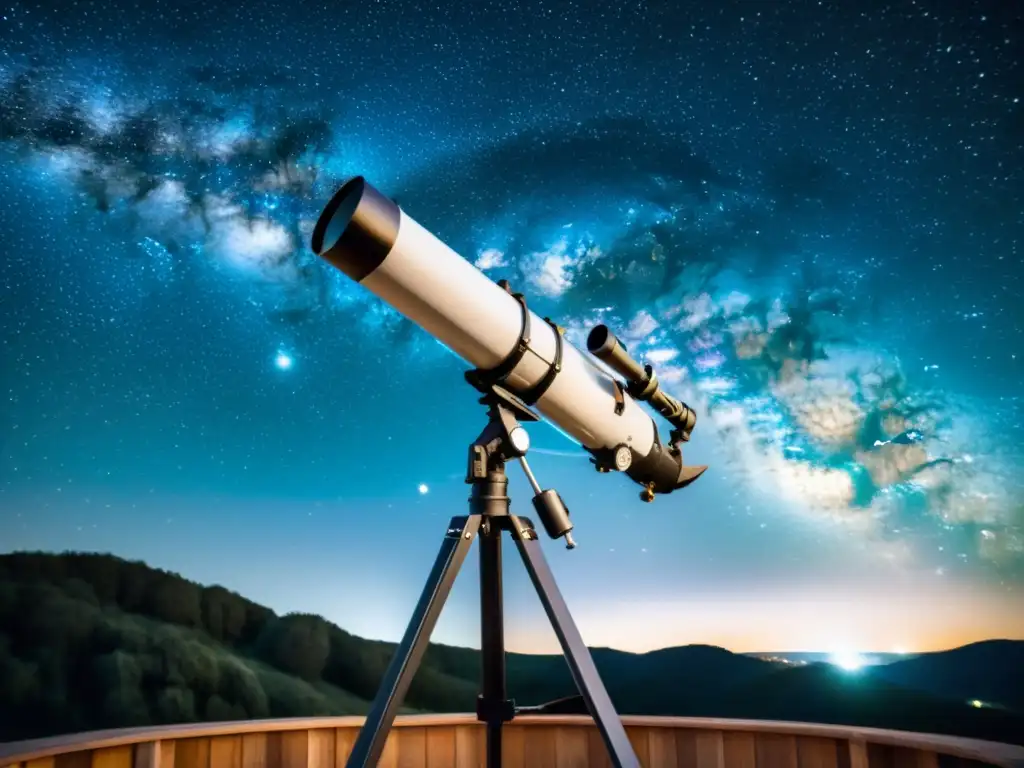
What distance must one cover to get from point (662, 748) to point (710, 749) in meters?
0.21

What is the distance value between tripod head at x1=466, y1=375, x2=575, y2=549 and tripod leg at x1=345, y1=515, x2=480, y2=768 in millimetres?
91

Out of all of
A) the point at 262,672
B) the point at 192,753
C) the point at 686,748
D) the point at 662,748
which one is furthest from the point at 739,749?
the point at 262,672

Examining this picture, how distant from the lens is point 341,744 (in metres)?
3.19

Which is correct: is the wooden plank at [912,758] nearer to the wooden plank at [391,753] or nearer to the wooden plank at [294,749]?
the wooden plank at [391,753]

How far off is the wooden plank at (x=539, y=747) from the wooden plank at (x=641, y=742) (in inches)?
14.2

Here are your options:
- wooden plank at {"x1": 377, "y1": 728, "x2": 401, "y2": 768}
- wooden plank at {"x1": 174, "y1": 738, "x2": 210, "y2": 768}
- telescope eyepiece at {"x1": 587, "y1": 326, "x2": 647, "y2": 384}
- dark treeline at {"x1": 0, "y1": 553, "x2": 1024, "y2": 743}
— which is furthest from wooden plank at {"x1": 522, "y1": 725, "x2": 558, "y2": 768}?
dark treeline at {"x1": 0, "y1": 553, "x2": 1024, "y2": 743}

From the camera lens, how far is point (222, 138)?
187 inches

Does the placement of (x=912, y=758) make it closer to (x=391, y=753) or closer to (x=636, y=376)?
(x=636, y=376)

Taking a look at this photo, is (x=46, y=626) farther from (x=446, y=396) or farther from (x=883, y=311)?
(x=883, y=311)

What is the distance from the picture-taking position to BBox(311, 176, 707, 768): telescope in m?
1.80

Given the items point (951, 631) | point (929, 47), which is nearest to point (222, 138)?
point (929, 47)

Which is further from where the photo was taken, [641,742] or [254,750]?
[641,742]

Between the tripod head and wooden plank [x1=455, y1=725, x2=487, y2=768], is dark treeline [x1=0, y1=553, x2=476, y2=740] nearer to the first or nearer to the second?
wooden plank [x1=455, y1=725, x2=487, y2=768]

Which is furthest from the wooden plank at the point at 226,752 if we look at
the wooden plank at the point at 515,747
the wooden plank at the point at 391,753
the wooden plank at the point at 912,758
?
the wooden plank at the point at 912,758
